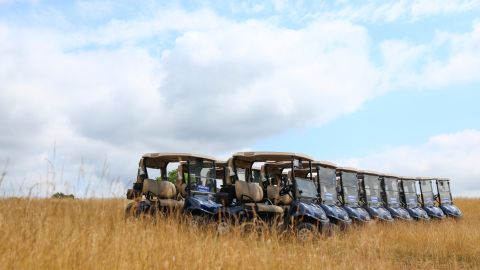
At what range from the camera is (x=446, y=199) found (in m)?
22.4

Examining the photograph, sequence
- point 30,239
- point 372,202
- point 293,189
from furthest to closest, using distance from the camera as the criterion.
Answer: point 372,202 < point 293,189 < point 30,239

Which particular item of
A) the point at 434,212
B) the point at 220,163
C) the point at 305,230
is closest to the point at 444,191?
the point at 434,212

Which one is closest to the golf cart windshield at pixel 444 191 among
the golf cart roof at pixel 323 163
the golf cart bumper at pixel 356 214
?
the golf cart bumper at pixel 356 214

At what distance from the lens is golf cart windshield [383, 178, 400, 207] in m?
17.6

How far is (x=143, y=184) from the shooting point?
1193 centimetres

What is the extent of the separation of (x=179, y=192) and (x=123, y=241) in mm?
7522

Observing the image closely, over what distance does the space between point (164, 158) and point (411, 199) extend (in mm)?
11561

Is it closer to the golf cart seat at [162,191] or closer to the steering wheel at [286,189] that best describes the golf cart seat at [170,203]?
the golf cart seat at [162,191]

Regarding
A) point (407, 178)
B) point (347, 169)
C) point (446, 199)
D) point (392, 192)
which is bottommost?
point (446, 199)

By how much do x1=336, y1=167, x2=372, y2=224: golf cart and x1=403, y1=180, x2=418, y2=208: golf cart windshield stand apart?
5540mm

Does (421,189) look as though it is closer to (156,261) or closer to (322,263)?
(322,263)

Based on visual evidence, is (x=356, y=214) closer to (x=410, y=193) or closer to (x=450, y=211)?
(x=410, y=193)

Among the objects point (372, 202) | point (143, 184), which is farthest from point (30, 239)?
point (372, 202)

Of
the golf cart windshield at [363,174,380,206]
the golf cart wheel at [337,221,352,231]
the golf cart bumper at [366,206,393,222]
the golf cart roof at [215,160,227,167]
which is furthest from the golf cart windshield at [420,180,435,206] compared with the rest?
the golf cart roof at [215,160,227,167]
